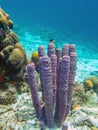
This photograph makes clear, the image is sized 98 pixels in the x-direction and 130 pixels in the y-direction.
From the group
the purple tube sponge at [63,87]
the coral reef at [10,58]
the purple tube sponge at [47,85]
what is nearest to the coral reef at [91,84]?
the coral reef at [10,58]

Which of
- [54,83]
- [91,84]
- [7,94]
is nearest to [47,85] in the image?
[54,83]

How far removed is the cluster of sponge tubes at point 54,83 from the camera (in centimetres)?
388

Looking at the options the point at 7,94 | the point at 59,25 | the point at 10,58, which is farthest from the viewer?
the point at 59,25

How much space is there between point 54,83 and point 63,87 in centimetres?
21

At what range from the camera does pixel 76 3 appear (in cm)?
8906

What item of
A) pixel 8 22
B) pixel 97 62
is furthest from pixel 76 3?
pixel 8 22

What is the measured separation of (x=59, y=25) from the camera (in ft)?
125

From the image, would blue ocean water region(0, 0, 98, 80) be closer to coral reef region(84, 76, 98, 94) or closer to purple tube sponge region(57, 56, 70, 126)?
coral reef region(84, 76, 98, 94)

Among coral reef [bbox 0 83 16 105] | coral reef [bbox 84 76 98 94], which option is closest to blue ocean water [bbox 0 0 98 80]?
coral reef [bbox 84 76 98 94]

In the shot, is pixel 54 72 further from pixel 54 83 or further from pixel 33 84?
pixel 33 84

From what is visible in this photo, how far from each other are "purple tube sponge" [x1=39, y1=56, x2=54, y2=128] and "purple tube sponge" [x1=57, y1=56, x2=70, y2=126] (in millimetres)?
161

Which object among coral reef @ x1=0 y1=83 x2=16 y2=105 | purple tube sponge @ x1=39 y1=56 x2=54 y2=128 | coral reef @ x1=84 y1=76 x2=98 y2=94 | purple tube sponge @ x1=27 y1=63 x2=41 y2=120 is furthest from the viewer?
coral reef @ x1=84 y1=76 x2=98 y2=94

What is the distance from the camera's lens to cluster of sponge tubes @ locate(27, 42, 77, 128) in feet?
12.7

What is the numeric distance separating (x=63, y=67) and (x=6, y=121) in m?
1.45
